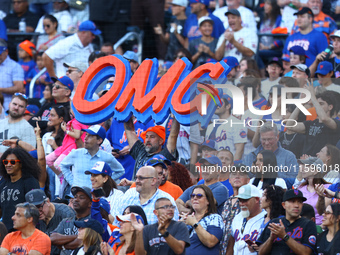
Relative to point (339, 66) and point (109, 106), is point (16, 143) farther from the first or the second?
point (339, 66)

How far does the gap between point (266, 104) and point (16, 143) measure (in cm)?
338

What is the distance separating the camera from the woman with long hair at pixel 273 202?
7938 mm

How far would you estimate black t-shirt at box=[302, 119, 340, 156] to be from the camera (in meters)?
8.87

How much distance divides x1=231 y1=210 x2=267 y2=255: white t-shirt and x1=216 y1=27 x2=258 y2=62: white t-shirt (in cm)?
504

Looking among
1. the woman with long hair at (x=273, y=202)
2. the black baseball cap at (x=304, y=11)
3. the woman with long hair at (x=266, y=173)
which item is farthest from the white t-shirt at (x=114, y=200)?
the black baseball cap at (x=304, y=11)

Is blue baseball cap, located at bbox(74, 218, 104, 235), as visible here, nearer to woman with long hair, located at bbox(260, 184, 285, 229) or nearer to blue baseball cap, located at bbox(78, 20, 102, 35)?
woman with long hair, located at bbox(260, 184, 285, 229)

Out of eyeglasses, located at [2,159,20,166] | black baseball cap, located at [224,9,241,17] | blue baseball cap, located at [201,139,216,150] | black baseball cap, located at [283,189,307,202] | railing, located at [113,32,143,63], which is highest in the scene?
black baseball cap, located at [224,9,241,17]

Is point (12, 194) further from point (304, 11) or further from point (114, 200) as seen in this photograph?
point (304, 11)

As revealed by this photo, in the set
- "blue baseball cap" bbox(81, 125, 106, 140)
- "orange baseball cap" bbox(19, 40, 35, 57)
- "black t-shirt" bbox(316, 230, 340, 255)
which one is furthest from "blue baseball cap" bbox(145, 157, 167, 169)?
"orange baseball cap" bbox(19, 40, 35, 57)

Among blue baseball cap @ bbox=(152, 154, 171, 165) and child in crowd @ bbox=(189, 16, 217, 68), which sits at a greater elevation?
child in crowd @ bbox=(189, 16, 217, 68)


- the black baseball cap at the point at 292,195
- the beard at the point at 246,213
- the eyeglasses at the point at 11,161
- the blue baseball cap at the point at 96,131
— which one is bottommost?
the eyeglasses at the point at 11,161

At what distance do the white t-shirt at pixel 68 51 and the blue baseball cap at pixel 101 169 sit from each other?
13.8 ft

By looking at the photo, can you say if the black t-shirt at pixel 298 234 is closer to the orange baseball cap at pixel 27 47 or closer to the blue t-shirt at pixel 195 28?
the blue t-shirt at pixel 195 28

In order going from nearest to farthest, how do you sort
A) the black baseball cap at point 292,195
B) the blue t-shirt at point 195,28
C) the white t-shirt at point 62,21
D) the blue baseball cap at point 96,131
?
the black baseball cap at point 292,195, the blue baseball cap at point 96,131, the blue t-shirt at point 195,28, the white t-shirt at point 62,21
